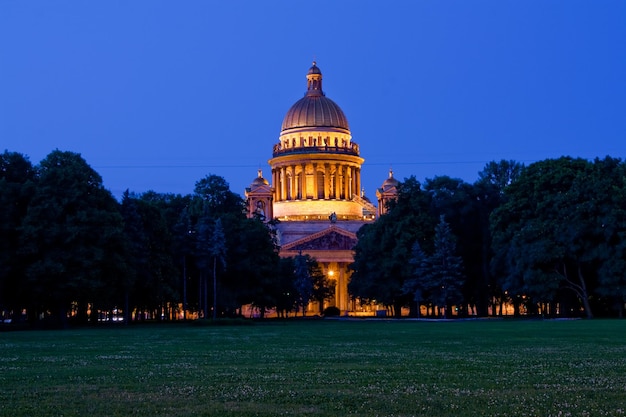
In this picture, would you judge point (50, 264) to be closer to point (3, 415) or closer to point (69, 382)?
point (69, 382)

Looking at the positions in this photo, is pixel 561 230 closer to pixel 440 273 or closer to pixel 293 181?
pixel 440 273

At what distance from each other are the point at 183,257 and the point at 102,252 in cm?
2064

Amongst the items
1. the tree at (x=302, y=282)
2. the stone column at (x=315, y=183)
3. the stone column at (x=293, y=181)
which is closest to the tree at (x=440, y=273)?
the tree at (x=302, y=282)

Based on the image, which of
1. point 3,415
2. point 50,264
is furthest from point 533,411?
point 50,264

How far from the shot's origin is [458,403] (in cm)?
1680

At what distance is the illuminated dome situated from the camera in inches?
6658

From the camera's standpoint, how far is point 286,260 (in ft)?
346

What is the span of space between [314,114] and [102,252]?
10701 centimetres

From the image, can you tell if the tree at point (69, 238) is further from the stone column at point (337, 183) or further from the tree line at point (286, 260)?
the stone column at point (337, 183)

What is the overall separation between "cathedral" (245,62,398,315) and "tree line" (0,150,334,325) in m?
65.7

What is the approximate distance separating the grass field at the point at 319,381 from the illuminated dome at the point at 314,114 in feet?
449

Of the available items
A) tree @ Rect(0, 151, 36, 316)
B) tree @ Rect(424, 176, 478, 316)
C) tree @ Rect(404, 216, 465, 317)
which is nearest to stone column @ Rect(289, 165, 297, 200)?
tree @ Rect(424, 176, 478, 316)

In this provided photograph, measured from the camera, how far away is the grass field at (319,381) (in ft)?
53.7

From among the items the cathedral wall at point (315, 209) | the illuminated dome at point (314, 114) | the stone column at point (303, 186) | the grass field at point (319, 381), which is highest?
the illuminated dome at point (314, 114)
